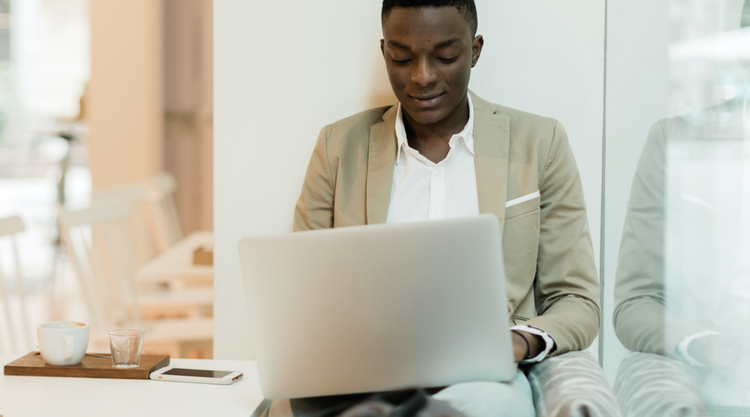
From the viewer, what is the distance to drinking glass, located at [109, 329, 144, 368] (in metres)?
1.23

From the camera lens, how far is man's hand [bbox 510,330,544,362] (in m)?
1.16

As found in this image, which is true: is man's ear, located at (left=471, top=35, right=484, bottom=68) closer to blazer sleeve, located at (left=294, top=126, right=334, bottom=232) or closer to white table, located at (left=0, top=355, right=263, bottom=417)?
blazer sleeve, located at (left=294, top=126, right=334, bottom=232)

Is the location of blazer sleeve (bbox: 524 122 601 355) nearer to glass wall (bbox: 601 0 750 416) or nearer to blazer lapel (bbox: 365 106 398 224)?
glass wall (bbox: 601 0 750 416)

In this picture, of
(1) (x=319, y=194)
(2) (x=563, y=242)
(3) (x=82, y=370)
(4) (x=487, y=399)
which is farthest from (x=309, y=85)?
(4) (x=487, y=399)

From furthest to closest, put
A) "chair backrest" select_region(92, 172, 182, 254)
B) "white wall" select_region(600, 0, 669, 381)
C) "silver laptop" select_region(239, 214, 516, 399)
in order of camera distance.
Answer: "chair backrest" select_region(92, 172, 182, 254)
"white wall" select_region(600, 0, 669, 381)
"silver laptop" select_region(239, 214, 516, 399)

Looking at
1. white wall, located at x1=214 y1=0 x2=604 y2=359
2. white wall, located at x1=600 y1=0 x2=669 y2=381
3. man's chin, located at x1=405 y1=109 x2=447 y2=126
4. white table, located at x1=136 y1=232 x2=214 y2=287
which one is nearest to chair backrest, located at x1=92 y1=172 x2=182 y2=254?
white table, located at x1=136 y1=232 x2=214 y2=287

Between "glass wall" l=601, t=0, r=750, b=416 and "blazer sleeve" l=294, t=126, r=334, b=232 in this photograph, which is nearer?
"glass wall" l=601, t=0, r=750, b=416

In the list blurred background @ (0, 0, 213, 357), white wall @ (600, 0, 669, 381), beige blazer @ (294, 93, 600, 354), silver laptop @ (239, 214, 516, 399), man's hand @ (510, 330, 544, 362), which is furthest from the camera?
blurred background @ (0, 0, 213, 357)

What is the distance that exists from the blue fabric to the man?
0.28 meters

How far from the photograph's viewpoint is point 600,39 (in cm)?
157

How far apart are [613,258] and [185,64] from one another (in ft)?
13.5

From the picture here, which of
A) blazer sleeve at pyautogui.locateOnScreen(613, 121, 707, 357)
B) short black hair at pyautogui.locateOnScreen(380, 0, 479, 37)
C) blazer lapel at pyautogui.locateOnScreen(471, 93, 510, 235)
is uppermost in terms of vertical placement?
short black hair at pyautogui.locateOnScreen(380, 0, 479, 37)

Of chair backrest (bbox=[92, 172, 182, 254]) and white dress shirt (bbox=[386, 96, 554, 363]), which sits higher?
white dress shirt (bbox=[386, 96, 554, 363])

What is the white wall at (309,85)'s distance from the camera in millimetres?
1589
